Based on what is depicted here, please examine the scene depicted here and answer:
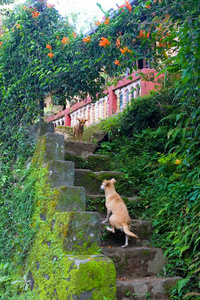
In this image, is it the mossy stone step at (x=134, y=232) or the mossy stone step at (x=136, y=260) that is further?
the mossy stone step at (x=134, y=232)

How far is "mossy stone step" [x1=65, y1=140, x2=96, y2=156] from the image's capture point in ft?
19.5

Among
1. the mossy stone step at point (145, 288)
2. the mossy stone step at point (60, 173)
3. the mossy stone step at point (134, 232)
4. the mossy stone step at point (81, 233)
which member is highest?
the mossy stone step at point (60, 173)

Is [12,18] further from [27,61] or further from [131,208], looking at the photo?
[131,208]

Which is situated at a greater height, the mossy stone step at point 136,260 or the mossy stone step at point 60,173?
the mossy stone step at point 60,173

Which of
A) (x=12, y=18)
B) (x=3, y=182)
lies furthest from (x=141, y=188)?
(x=12, y=18)

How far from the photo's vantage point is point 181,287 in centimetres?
365

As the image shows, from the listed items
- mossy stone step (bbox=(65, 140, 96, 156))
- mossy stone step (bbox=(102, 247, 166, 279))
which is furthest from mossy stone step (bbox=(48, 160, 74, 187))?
mossy stone step (bbox=(65, 140, 96, 156))

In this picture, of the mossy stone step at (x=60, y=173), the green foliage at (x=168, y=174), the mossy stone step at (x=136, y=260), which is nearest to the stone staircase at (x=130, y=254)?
the mossy stone step at (x=136, y=260)

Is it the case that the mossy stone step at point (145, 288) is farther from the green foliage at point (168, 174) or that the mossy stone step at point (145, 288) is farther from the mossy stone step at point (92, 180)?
the mossy stone step at point (92, 180)

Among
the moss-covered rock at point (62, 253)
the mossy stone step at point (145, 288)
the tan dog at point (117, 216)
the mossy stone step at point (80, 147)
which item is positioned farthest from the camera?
the mossy stone step at point (80, 147)

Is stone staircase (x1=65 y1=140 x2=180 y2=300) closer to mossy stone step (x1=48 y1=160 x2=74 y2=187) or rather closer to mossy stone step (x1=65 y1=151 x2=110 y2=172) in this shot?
mossy stone step (x1=65 y1=151 x2=110 y2=172)

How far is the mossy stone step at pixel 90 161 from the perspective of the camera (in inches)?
214

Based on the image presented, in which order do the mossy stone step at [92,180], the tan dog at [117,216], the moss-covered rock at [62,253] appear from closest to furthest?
the moss-covered rock at [62,253]
the tan dog at [117,216]
the mossy stone step at [92,180]

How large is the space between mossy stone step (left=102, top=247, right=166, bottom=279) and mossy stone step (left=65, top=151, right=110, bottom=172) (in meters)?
1.71
